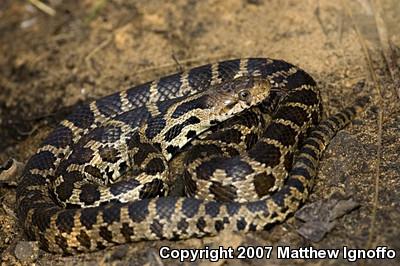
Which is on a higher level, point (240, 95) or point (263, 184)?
point (240, 95)

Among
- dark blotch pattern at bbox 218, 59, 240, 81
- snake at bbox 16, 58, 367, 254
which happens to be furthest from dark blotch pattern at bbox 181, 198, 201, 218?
dark blotch pattern at bbox 218, 59, 240, 81

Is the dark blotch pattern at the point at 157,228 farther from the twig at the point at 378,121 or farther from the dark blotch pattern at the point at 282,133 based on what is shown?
the twig at the point at 378,121

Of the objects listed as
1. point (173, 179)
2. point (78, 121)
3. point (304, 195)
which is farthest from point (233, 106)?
point (78, 121)

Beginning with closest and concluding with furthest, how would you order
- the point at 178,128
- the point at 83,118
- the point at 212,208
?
1. the point at 212,208
2. the point at 178,128
3. the point at 83,118

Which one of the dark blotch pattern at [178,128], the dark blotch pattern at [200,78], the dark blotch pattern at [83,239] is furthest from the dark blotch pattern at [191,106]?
the dark blotch pattern at [83,239]

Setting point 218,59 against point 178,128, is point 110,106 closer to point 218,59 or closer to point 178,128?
point 178,128

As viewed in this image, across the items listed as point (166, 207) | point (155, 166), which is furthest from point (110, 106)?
point (166, 207)

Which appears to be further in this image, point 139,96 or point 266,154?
point 139,96

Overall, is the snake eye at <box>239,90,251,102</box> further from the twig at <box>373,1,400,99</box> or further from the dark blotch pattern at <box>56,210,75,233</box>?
the dark blotch pattern at <box>56,210,75,233</box>
